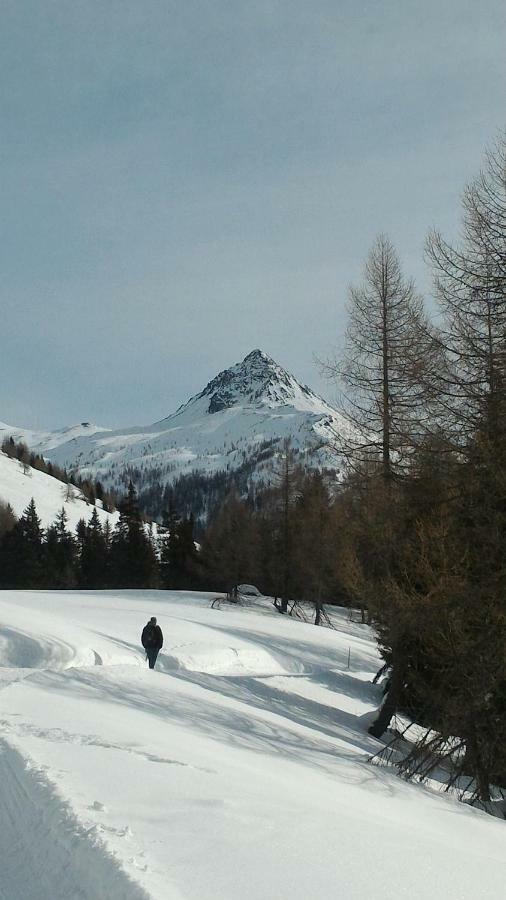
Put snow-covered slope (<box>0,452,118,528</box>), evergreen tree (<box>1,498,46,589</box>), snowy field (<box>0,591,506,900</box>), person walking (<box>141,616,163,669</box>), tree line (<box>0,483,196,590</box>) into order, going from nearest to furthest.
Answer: snowy field (<box>0,591,506,900</box>) < person walking (<box>141,616,163,669</box>) < evergreen tree (<box>1,498,46,589</box>) < tree line (<box>0,483,196,590</box>) < snow-covered slope (<box>0,452,118,528</box>)

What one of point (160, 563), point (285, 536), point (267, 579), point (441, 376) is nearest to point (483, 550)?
point (441, 376)

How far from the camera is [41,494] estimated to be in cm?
12375

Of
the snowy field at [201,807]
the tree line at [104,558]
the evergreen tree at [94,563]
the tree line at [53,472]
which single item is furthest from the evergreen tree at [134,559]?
the tree line at [53,472]

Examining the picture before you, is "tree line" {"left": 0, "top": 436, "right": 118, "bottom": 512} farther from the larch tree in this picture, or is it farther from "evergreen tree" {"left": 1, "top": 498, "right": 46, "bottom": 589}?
the larch tree

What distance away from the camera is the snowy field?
15.0 ft

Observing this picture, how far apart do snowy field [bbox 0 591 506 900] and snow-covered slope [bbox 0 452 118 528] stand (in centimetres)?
9814

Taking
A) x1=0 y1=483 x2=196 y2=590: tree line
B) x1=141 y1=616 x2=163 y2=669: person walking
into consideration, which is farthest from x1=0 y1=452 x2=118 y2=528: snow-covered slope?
x1=141 y1=616 x2=163 y2=669: person walking

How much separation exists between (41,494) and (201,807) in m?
123

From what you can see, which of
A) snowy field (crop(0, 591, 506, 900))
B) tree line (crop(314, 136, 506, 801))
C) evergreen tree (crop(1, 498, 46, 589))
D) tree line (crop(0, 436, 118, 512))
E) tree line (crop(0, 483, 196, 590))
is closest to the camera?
snowy field (crop(0, 591, 506, 900))

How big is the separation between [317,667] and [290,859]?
23.1m

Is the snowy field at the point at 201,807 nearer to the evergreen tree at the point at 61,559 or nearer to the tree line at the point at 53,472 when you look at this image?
the evergreen tree at the point at 61,559

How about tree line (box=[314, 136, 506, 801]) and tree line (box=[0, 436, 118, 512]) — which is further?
tree line (box=[0, 436, 118, 512])

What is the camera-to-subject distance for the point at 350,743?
15086 millimetres

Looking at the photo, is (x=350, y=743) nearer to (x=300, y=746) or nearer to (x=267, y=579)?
(x=300, y=746)
